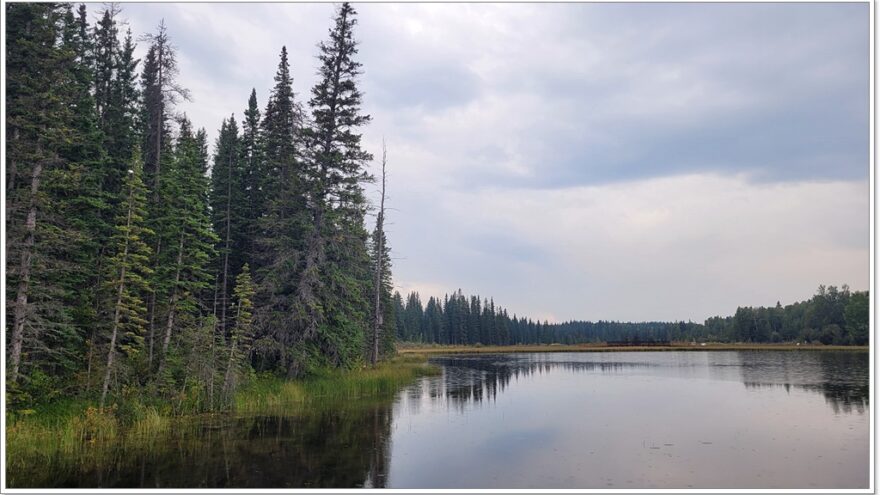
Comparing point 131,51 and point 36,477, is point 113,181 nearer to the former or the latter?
Result: point 131,51

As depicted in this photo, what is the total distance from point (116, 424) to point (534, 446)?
1447cm

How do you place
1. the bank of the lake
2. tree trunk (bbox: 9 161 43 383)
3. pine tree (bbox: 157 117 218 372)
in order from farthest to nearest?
pine tree (bbox: 157 117 218 372)
tree trunk (bbox: 9 161 43 383)
the bank of the lake

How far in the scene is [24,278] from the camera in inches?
688

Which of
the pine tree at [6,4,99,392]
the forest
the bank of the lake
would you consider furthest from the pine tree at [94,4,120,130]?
the bank of the lake

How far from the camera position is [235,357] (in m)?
23.9

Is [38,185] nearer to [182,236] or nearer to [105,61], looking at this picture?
[182,236]

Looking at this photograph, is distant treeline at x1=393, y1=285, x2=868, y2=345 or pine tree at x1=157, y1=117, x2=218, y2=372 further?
distant treeline at x1=393, y1=285, x2=868, y2=345

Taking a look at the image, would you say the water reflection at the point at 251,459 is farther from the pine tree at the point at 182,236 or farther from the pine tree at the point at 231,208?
the pine tree at the point at 231,208

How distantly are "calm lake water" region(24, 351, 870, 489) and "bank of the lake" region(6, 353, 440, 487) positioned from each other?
0.77m

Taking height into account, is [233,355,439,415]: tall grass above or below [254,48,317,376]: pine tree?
below

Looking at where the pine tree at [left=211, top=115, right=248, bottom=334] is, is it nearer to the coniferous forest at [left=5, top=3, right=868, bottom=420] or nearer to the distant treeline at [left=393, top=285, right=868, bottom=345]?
the coniferous forest at [left=5, top=3, right=868, bottom=420]

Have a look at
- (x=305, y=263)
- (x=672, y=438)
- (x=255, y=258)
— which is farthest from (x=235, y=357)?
(x=672, y=438)

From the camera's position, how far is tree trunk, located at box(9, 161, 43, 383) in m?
17.0

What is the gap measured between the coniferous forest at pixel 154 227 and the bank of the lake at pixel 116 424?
0.93 metres
